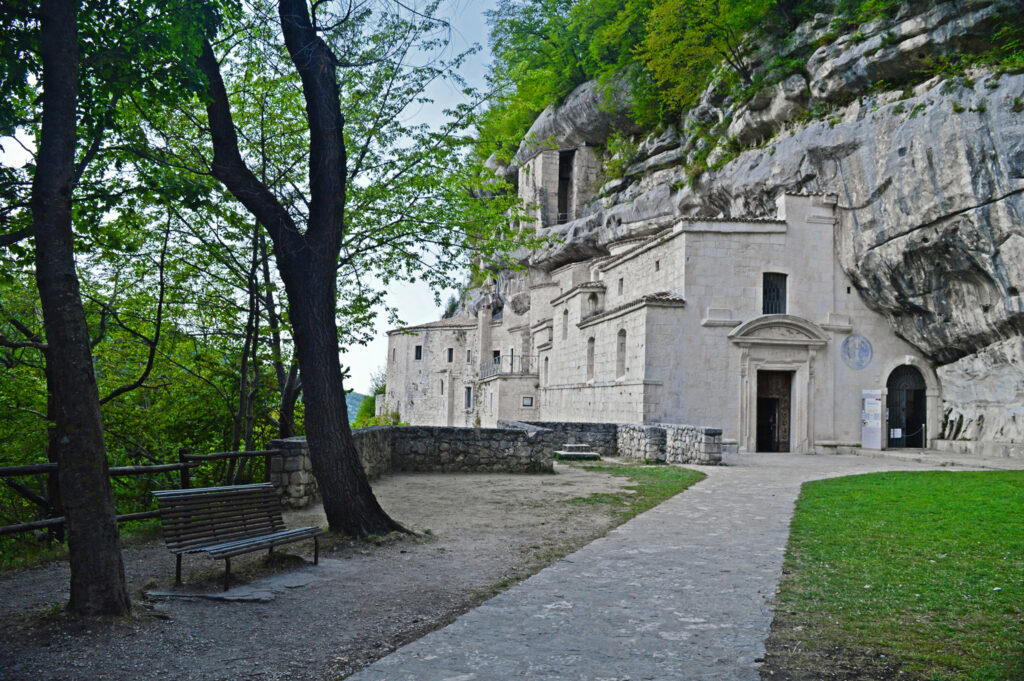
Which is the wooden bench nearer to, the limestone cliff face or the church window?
the limestone cliff face

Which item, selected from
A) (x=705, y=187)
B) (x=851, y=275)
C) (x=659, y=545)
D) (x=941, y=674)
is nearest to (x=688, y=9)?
(x=705, y=187)

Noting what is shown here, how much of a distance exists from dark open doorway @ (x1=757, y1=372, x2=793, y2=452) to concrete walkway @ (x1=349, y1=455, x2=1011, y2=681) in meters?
18.4

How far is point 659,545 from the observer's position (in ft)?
27.2

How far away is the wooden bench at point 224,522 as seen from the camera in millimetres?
6051

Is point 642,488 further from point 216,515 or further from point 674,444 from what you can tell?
point 216,515

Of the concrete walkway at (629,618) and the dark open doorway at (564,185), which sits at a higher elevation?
the dark open doorway at (564,185)

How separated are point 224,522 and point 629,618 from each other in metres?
3.68

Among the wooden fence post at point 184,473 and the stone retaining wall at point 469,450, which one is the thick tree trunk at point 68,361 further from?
the stone retaining wall at point 469,450

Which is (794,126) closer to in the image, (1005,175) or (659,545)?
(1005,175)

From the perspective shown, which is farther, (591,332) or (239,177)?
(591,332)

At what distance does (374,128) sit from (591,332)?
69.4 feet

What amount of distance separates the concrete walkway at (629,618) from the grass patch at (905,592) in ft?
0.87

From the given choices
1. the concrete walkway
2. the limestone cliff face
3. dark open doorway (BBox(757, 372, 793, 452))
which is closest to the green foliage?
the limestone cliff face

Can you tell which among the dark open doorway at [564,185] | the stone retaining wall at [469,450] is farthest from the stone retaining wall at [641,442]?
the dark open doorway at [564,185]
